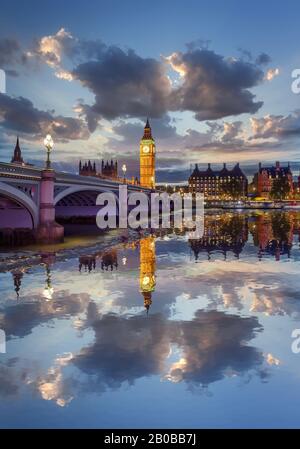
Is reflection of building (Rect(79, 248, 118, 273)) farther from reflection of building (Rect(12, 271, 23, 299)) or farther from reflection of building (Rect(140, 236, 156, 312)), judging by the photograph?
reflection of building (Rect(12, 271, 23, 299))

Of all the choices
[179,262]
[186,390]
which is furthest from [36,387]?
[179,262]

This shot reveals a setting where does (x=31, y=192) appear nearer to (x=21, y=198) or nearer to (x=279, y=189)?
(x=21, y=198)

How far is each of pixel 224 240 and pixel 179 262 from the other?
513 inches

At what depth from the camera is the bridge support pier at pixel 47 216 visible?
33.6 meters

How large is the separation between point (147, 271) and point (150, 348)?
11.1m

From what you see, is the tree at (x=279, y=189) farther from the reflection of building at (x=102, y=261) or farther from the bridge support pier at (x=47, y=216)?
the reflection of building at (x=102, y=261)

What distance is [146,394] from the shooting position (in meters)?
7.73

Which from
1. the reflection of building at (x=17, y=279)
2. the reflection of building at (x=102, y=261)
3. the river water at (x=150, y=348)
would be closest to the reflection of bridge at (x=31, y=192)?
the reflection of building at (x=102, y=261)

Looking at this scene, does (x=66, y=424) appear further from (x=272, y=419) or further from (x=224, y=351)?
(x=224, y=351)

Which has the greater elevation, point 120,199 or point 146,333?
point 120,199

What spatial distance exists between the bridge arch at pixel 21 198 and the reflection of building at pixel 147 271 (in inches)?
361

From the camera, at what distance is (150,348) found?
10.1 metres

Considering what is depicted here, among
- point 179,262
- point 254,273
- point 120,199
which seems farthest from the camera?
point 120,199

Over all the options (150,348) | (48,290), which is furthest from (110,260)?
(150,348)
